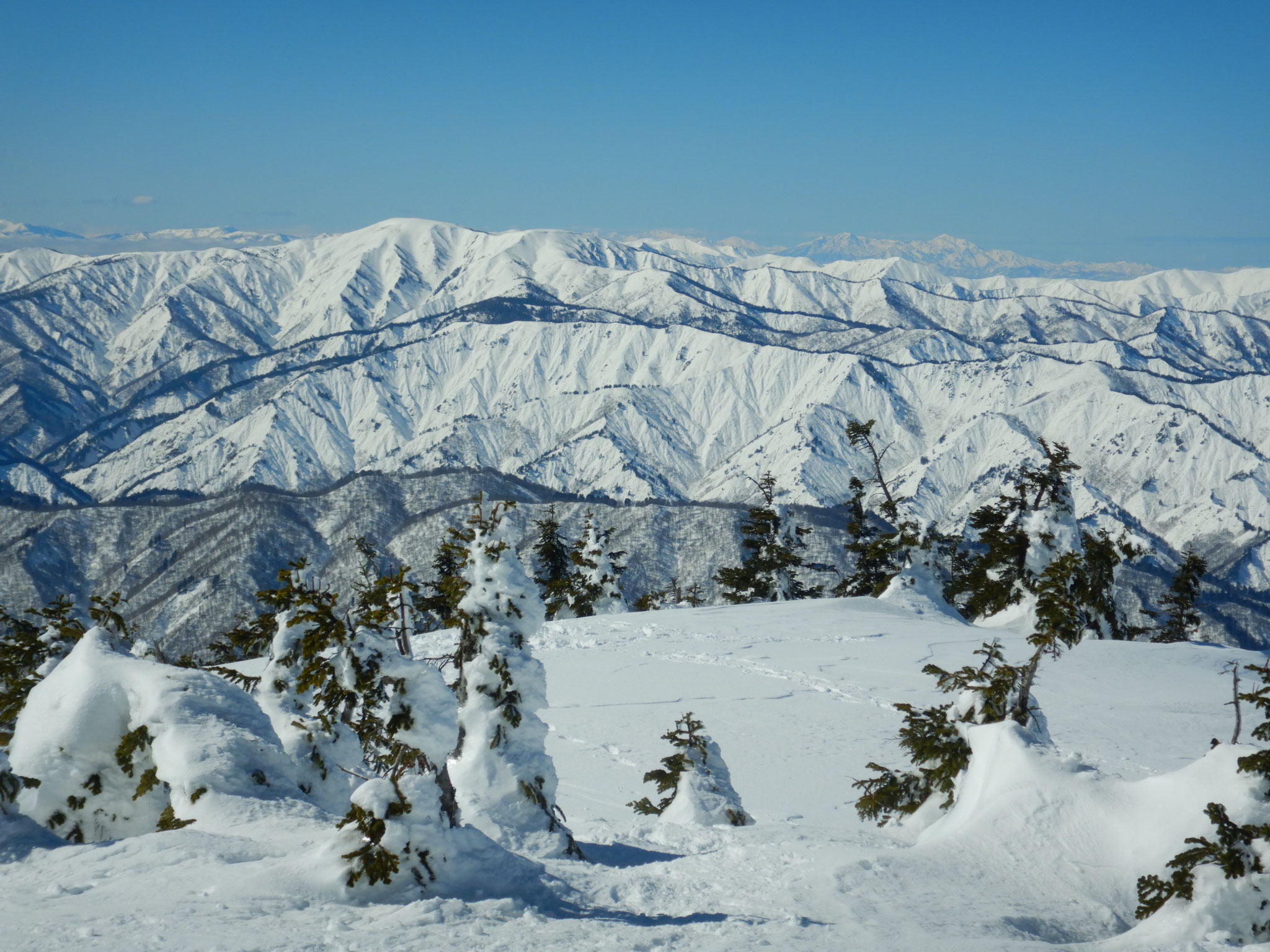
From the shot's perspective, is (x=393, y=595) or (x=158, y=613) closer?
(x=393, y=595)

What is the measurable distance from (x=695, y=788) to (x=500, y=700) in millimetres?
4385

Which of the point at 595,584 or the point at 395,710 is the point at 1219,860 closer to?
the point at 395,710

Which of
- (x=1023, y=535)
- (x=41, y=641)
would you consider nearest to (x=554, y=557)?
(x=1023, y=535)

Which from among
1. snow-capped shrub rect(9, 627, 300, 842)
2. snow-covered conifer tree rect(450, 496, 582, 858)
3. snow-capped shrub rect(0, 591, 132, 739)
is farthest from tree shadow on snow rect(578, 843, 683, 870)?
snow-capped shrub rect(0, 591, 132, 739)

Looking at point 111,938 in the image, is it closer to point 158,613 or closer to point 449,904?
point 449,904

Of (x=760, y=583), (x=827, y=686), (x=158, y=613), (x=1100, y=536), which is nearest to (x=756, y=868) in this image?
(x=827, y=686)

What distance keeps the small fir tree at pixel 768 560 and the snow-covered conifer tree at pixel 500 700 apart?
3187 centimetres

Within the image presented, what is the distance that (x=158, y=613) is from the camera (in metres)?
174

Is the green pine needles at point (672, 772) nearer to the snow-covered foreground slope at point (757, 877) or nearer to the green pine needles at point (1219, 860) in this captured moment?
the snow-covered foreground slope at point (757, 877)

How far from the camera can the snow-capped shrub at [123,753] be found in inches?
436

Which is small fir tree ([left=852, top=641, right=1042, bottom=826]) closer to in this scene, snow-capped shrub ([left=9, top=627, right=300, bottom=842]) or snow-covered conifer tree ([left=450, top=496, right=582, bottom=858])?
snow-covered conifer tree ([left=450, top=496, right=582, bottom=858])

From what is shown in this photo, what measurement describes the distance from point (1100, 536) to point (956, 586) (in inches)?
275

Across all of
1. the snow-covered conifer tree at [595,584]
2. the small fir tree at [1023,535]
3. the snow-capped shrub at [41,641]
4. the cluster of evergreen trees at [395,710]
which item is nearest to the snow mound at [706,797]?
the cluster of evergreen trees at [395,710]

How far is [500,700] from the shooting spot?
14180mm
